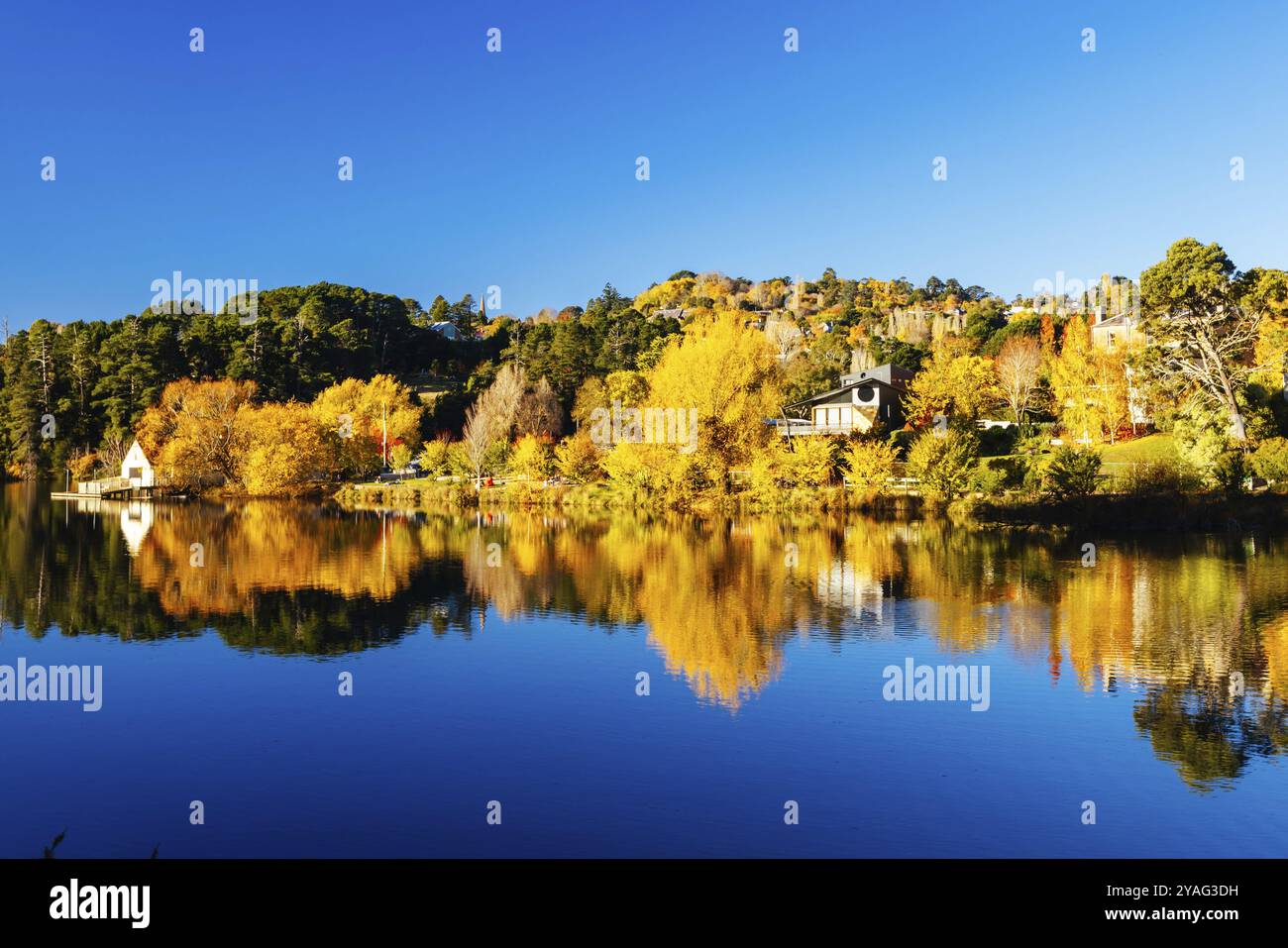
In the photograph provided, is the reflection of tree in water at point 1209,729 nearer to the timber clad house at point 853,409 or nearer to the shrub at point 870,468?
the shrub at point 870,468

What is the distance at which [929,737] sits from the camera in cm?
1233

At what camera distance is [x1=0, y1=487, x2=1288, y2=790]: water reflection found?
15.0m

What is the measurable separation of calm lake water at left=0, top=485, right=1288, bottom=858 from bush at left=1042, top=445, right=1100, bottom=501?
11.6 meters

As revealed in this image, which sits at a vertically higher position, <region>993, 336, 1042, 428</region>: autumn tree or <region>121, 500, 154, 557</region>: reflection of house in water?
<region>993, 336, 1042, 428</region>: autumn tree

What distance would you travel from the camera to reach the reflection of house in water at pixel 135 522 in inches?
1358

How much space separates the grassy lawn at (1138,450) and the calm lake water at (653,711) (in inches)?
749

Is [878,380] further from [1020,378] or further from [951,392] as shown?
[1020,378]

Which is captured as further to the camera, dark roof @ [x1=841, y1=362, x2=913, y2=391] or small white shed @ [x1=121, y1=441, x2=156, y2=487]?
dark roof @ [x1=841, y1=362, x2=913, y2=391]

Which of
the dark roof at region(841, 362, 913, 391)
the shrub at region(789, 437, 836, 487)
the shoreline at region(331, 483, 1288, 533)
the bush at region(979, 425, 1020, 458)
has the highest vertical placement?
the dark roof at region(841, 362, 913, 391)

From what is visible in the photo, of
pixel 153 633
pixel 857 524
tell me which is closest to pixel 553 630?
pixel 153 633

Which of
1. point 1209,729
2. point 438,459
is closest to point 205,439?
point 438,459

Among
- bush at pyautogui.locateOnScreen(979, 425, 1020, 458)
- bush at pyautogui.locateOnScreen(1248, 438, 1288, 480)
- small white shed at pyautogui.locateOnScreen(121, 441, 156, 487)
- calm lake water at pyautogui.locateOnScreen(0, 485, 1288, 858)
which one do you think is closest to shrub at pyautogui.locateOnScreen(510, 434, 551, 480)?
bush at pyautogui.locateOnScreen(979, 425, 1020, 458)

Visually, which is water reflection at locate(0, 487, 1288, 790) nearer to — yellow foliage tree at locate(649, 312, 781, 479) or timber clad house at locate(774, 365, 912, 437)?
yellow foliage tree at locate(649, 312, 781, 479)
